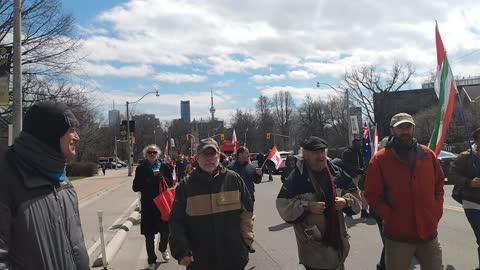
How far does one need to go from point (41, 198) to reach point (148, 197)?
543 centimetres

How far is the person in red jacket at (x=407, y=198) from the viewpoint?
427cm

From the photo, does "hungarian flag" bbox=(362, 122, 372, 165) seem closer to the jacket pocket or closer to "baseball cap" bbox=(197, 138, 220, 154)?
"baseball cap" bbox=(197, 138, 220, 154)

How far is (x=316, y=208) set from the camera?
4113 millimetres

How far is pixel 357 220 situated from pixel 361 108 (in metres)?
73.7

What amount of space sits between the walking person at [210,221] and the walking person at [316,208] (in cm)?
47

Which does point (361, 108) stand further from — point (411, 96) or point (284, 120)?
point (284, 120)

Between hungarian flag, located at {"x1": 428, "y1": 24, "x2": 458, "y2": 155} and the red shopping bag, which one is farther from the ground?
hungarian flag, located at {"x1": 428, "y1": 24, "x2": 458, "y2": 155}

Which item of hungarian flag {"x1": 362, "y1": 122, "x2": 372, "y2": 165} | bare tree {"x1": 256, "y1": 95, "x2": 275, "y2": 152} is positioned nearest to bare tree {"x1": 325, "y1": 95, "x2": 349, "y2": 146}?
bare tree {"x1": 256, "y1": 95, "x2": 275, "y2": 152}

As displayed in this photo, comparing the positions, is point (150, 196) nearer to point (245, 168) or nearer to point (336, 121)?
point (245, 168)

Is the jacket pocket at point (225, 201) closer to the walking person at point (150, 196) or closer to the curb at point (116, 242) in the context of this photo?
the walking person at point (150, 196)

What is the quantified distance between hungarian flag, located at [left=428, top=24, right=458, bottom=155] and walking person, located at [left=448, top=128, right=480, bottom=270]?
357 mm

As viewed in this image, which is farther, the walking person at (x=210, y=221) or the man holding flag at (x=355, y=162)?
the man holding flag at (x=355, y=162)

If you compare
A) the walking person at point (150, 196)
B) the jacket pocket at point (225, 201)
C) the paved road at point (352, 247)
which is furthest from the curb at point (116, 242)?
the jacket pocket at point (225, 201)

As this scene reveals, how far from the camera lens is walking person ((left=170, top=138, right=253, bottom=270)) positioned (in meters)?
3.97
